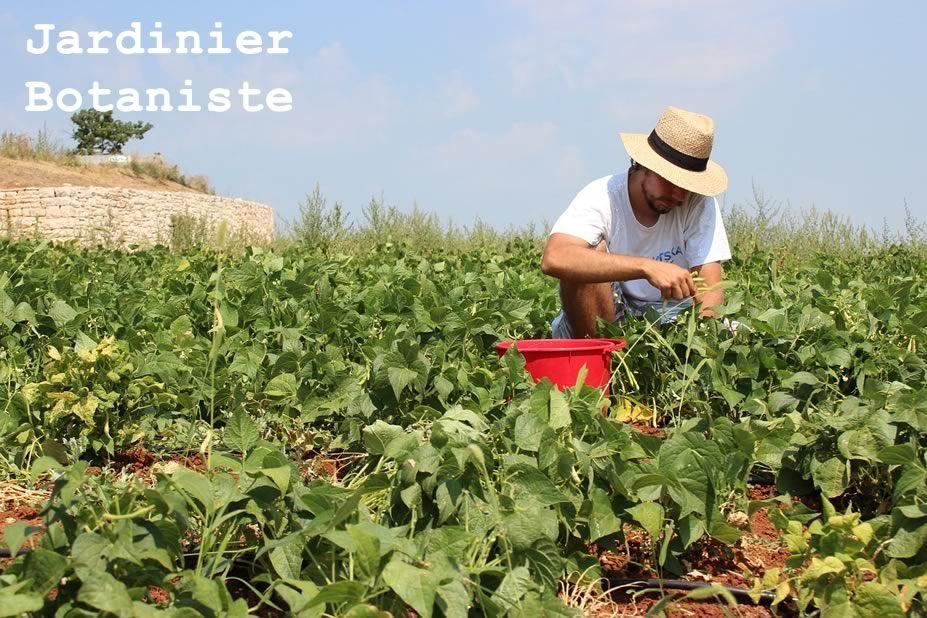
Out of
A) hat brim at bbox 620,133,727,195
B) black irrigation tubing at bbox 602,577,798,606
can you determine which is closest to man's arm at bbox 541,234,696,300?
hat brim at bbox 620,133,727,195

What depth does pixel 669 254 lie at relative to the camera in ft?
12.7

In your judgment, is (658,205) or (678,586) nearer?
(678,586)

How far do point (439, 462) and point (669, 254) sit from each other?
2316 mm

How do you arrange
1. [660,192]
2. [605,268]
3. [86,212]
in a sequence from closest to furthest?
[605,268] < [660,192] < [86,212]

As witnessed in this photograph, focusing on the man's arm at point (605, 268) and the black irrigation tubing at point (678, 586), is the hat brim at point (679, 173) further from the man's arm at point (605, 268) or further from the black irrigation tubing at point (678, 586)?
the black irrigation tubing at point (678, 586)

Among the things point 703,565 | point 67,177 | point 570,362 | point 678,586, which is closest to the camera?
point 678,586

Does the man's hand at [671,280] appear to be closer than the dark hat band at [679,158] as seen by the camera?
Yes

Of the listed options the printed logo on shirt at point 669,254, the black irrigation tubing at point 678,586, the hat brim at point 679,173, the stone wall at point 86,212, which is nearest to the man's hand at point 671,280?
the hat brim at point 679,173

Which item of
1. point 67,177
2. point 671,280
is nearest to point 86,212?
point 67,177

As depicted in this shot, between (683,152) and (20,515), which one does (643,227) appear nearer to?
(683,152)

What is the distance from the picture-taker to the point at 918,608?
181 centimetres

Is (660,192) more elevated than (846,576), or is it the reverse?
(660,192)

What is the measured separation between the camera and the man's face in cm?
365

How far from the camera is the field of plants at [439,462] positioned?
1567 mm
